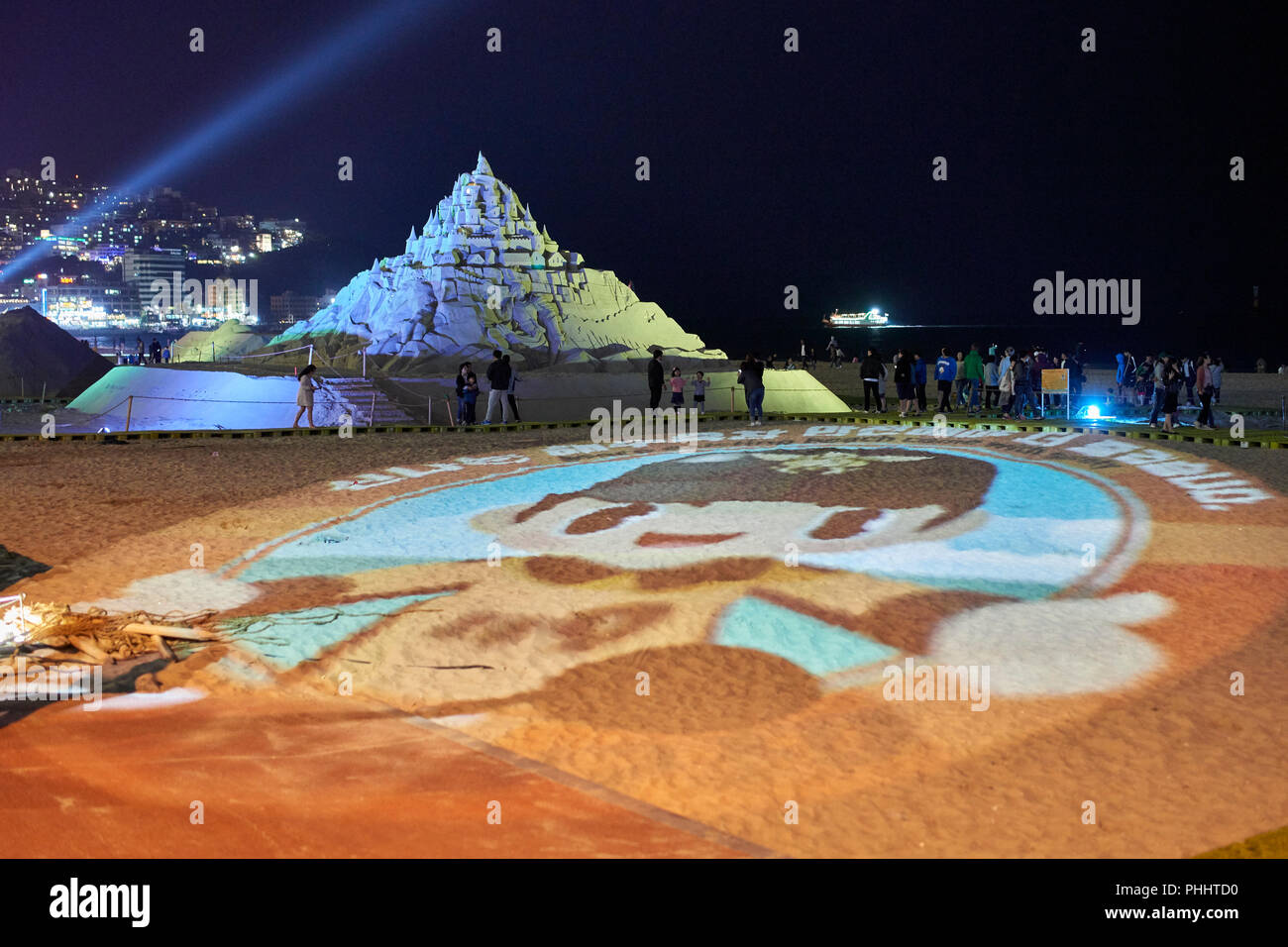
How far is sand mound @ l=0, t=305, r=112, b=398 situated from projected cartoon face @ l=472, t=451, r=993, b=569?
31.2 m

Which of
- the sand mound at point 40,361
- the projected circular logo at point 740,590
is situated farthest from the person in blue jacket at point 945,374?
the sand mound at point 40,361

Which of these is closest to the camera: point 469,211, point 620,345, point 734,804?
point 734,804

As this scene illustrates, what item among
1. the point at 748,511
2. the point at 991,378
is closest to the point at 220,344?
the point at 991,378

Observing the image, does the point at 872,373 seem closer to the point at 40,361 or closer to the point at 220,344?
the point at 40,361

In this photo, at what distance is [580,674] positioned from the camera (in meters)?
8.22

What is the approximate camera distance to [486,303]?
47.9 m

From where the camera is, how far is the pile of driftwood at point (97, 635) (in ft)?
27.7

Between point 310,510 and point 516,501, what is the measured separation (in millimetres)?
2967

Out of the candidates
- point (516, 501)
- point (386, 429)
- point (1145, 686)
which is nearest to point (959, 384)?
point (386, 429)

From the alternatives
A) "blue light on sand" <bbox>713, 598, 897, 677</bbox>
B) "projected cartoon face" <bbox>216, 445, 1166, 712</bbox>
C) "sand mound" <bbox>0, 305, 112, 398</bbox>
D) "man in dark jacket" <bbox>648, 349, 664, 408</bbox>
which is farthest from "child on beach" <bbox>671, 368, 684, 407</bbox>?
"sand mound" <bbox>0, 305, 112, 398</bbox>

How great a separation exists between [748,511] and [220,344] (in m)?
49.5

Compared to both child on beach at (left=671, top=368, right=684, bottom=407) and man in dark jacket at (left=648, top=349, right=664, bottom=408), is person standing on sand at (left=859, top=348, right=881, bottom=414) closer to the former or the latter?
child on beach at (left=671, top=368, right=684, bottom=407)

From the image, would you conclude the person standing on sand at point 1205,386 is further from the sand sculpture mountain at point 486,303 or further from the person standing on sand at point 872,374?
the sand sculpture mountain at point 486,303
